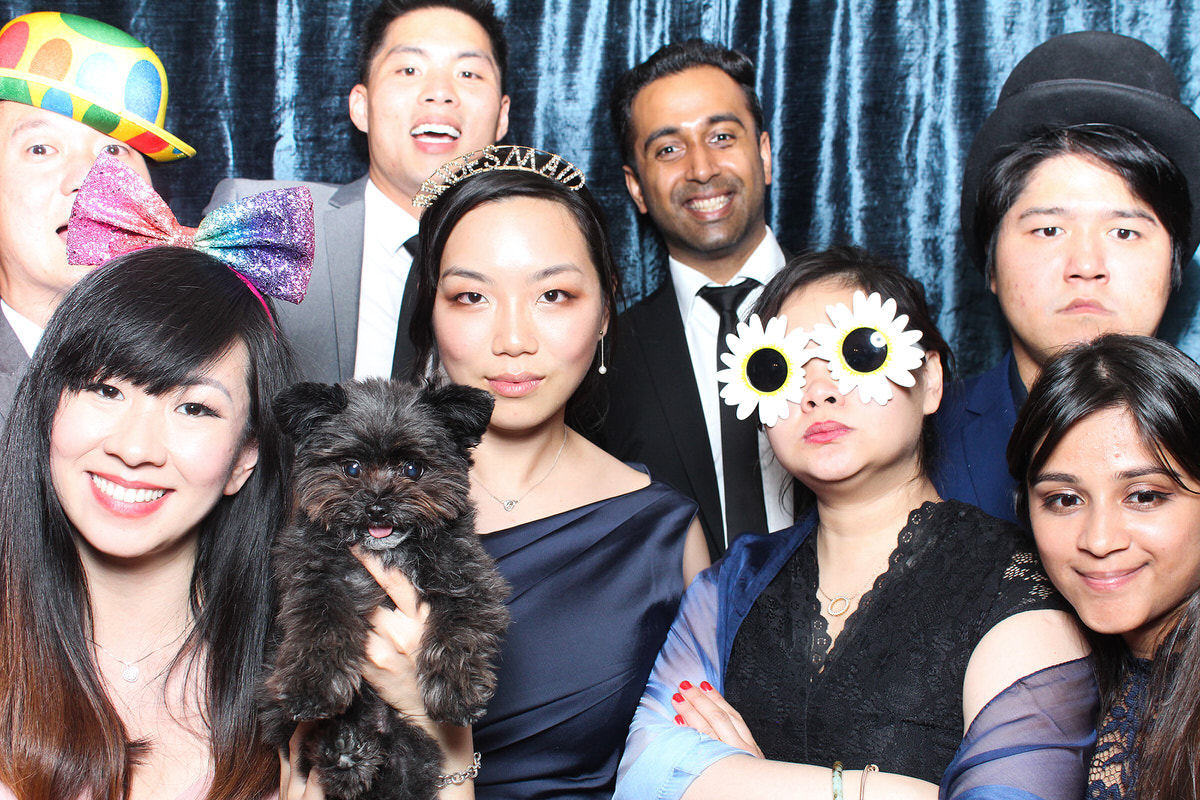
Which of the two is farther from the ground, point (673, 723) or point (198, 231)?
point (198, 231)

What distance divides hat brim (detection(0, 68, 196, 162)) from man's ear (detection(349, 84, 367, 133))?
907mm

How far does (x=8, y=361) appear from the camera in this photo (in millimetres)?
2420

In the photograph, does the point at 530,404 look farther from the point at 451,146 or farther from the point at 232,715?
the point at 451,146

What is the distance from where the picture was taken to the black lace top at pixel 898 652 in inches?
71.8

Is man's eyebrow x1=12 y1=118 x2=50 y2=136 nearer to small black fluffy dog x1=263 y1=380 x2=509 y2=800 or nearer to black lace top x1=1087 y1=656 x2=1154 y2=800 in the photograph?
small black fluffy dog x1=263 y1=380 x2=509 y2=800

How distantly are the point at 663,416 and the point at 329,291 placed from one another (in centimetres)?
114

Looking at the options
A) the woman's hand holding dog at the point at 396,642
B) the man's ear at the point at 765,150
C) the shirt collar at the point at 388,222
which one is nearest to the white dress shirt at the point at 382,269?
the shirt collar at the point at 388,222

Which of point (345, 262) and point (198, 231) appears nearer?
point (198, 231)

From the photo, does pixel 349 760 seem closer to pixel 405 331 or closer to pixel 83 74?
pixel 405 331

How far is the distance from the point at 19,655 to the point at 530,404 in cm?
112

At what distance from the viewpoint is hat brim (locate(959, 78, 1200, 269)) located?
101 inches

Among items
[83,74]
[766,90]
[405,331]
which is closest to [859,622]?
[405,331]

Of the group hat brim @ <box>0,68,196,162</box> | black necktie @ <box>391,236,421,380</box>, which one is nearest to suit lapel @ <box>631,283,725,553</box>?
black necktie @ <box>391,236,421,380</box>

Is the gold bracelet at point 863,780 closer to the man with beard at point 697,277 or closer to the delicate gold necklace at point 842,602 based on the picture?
the delicate gold necklace at point 842,602
